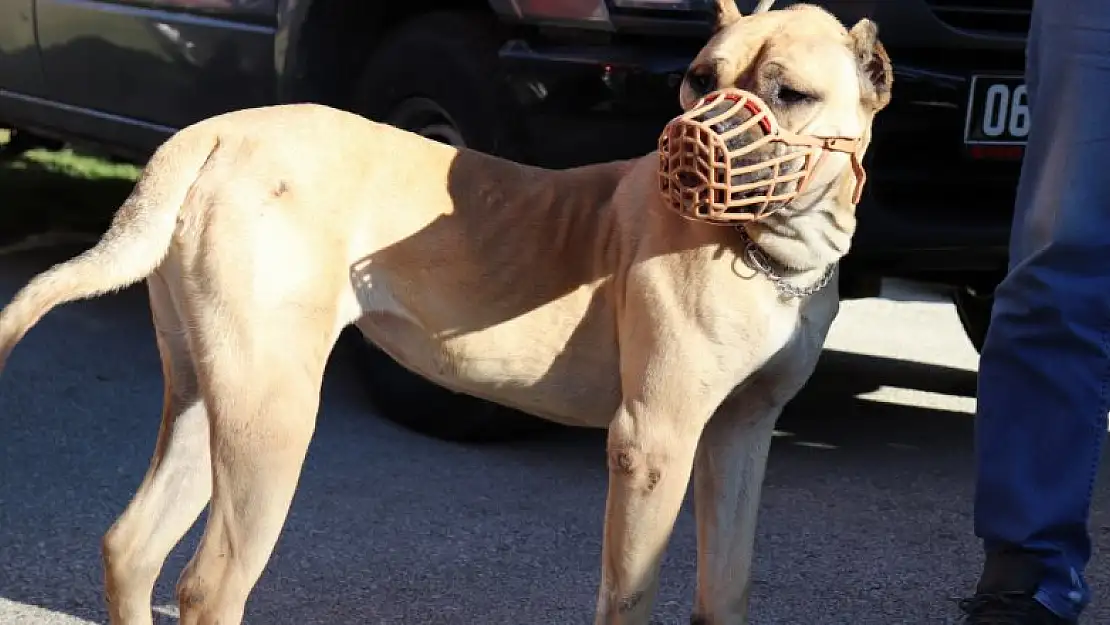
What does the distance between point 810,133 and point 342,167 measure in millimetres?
901

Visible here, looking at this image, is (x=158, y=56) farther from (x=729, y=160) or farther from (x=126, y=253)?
(x=729, y=160)

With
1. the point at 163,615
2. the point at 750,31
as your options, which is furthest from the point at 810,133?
the point at 163,615

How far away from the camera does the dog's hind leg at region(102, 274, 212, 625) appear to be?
3.14 metres

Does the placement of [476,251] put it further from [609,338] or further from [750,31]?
[750,31]

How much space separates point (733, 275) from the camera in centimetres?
293

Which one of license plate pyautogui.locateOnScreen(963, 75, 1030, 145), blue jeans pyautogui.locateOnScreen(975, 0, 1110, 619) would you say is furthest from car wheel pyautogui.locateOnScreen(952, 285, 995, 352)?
blue jeans pyautogui.locateOnScreen(975, 0, 1110, 619)

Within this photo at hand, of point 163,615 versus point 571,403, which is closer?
point 571,403

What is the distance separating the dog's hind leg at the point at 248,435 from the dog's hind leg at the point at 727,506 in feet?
2.82

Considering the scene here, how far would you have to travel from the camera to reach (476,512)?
164 inches

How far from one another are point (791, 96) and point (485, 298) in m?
0.75

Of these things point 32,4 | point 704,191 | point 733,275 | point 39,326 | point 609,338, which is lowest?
point 39,326

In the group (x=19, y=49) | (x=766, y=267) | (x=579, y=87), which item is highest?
(x=766, y=267)

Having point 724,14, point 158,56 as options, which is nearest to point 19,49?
point 158,56

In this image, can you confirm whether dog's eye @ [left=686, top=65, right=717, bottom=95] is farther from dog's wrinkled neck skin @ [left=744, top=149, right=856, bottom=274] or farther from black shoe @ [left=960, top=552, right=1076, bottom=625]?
black shoe @ [left=960, top=552, right=1076, bottom=625]
